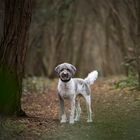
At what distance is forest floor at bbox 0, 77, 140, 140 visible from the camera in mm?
9656

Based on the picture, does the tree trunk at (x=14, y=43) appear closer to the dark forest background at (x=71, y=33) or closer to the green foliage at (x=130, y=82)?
the green foliage at (x=130, y=82)

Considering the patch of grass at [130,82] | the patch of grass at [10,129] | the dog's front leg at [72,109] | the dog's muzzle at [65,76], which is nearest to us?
the patch of grass at [10,129]

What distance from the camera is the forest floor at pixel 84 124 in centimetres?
966

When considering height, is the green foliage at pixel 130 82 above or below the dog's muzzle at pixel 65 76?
above

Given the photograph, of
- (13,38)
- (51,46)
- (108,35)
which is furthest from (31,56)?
(13,38)

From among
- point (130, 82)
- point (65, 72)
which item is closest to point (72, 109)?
→ point (65, 72)

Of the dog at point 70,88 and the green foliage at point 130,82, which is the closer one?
the dog at point 70,88

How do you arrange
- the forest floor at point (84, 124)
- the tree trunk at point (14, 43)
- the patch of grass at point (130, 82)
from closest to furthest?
1. the forest floor at point (84, 124)
2. the tree trunk at point (14, 43)
3. the patch of grass at point (130, 82)

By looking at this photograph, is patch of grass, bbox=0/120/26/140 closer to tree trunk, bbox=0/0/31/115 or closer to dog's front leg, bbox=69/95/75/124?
tree trunk, bbox=0/0/31/115

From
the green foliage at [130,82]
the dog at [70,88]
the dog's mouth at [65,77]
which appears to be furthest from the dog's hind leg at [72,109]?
the green foliage at [130,82]

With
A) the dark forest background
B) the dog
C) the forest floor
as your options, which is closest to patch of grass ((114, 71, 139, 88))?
the forest floor

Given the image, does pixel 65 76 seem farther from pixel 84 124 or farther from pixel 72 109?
pixel 84 124

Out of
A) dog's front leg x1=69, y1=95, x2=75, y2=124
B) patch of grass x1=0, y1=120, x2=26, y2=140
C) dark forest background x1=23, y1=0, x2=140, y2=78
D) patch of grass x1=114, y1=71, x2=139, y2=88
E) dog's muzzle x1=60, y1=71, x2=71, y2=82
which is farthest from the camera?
dark forest background x1=23, y1=0, x2=140, y2=78

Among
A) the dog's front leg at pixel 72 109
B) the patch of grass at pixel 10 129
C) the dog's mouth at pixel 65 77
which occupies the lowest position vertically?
the patch of grass at pixel 10 129
